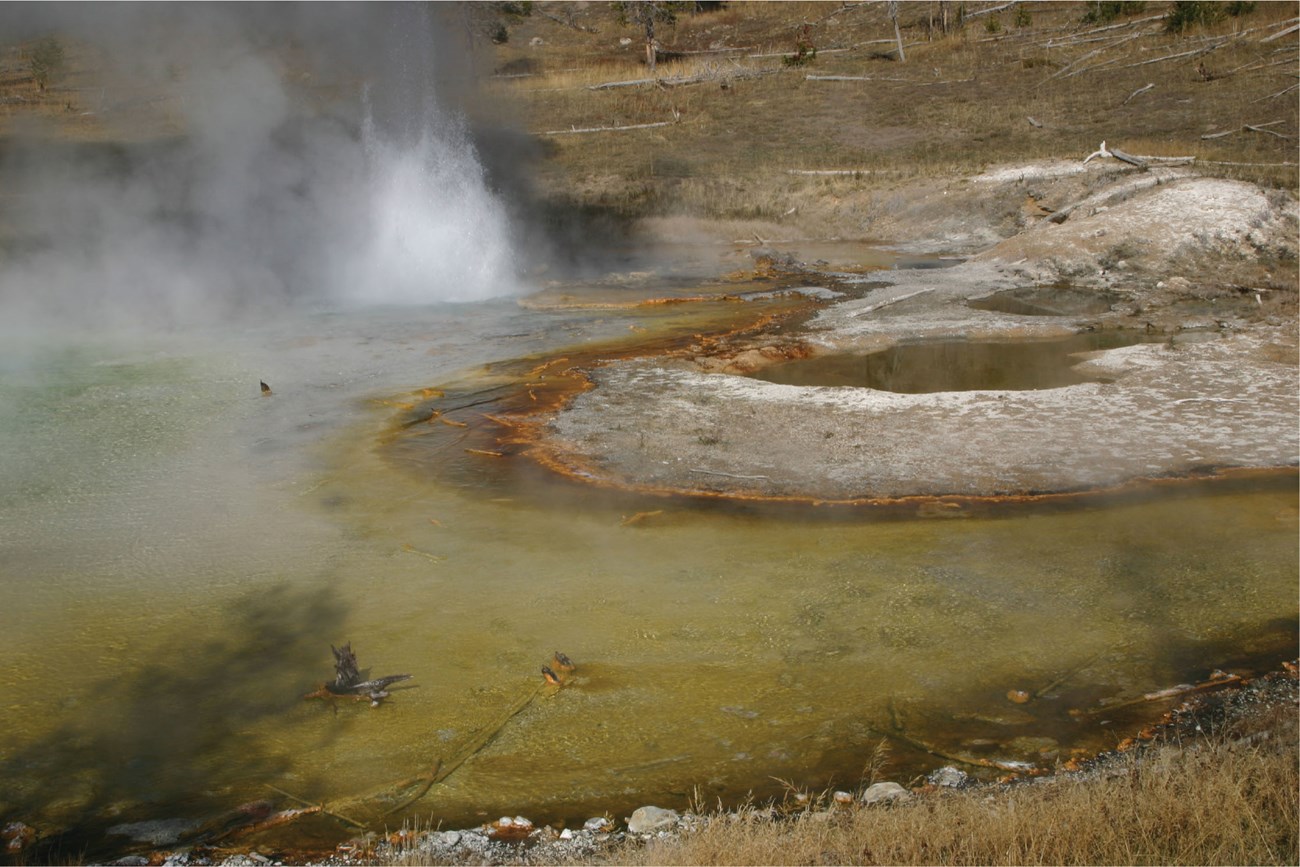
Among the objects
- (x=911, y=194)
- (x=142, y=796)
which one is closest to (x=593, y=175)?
(x=911, y=194)

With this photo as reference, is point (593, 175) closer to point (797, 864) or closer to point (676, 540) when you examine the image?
point (676, 540)

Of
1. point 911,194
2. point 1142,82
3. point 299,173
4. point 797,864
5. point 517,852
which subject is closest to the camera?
point 797,864

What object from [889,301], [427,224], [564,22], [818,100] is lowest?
[889,301]

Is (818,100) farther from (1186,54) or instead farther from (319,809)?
(319,809)

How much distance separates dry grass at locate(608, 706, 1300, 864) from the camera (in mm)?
2021

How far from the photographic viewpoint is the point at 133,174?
361 inches

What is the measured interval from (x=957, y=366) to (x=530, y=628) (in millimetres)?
4126

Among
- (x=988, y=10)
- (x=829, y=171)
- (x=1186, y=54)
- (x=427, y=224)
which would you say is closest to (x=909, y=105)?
(x=829, y=171)

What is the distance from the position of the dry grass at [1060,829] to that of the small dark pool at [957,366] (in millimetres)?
3908

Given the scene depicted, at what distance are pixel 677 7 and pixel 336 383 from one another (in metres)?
21.1

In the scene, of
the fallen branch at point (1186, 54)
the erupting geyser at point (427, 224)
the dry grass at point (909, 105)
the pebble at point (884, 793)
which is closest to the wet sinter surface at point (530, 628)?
the pebble at point (884, 793)

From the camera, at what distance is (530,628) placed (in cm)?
336

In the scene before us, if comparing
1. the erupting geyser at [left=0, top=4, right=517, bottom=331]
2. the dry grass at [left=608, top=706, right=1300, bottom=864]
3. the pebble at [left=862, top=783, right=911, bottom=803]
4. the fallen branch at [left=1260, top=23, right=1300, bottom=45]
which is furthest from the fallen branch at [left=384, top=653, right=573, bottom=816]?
the fallen branch at [left=1260, top=23, right=1300, bottom=45]

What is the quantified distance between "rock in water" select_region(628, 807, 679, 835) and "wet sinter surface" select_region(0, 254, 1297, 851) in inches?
3.2
